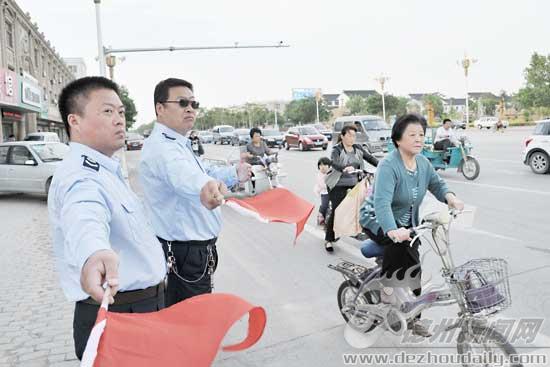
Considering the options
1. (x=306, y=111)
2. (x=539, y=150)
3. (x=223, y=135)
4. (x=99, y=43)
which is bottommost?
(x=539, y=150)

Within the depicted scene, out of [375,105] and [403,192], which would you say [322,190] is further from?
[375,105]

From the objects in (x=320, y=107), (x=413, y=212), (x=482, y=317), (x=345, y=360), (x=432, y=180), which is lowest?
(x=345, y=360)

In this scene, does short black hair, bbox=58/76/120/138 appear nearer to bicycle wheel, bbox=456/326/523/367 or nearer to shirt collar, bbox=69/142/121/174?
shirt collar, bbox=69/142/121/174

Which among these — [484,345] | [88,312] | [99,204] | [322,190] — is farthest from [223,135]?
[99,204]

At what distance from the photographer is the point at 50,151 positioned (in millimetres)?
12875

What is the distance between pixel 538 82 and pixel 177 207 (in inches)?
2371

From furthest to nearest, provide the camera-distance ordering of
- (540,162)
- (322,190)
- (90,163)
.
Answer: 1. (540,162)
2. (322,190)
3. (90,163)

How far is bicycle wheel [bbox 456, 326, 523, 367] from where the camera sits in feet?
8.74

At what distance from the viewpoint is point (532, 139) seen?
1360 cm

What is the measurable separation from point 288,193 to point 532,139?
11859mm

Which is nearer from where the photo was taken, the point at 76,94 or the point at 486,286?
the point at 76,94

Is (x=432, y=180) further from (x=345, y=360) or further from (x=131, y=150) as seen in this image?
(x=131, y=150)

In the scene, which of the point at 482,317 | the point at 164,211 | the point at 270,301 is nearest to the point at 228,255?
the point at 270,301

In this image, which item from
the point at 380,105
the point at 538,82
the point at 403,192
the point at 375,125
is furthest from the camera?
the point at 380,105
